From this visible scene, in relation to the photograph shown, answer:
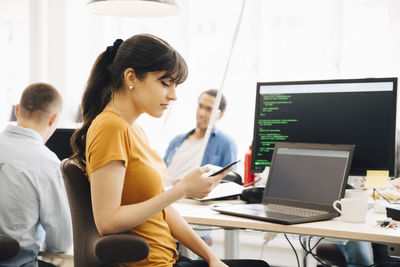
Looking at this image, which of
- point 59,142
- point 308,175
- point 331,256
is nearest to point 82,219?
point 308,175

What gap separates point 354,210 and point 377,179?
34 centimetres

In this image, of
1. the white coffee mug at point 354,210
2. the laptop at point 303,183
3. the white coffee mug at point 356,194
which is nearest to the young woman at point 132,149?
the laptop at point 303,183

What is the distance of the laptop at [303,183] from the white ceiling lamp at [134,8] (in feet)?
2.55

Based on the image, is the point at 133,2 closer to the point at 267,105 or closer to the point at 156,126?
the point at 267,105

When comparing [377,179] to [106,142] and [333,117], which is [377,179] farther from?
[106,142]

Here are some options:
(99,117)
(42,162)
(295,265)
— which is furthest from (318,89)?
(295,265)

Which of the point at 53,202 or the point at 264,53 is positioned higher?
the point at 264,53

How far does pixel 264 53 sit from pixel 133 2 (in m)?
2.38

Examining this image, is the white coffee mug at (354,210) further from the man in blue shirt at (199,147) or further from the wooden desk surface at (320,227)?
the man in blue shirt at (199,147)

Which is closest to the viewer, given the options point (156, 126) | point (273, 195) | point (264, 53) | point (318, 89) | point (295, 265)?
point (273, 195)

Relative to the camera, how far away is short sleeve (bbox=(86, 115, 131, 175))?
129 cm

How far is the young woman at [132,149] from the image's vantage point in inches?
51.3

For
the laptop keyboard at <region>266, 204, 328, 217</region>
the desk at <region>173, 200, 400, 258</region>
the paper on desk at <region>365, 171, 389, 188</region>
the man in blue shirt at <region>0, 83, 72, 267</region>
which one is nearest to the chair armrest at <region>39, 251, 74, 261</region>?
the man in blue shirt at <region>0, 83, 72, 267</region>

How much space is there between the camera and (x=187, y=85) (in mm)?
4578
